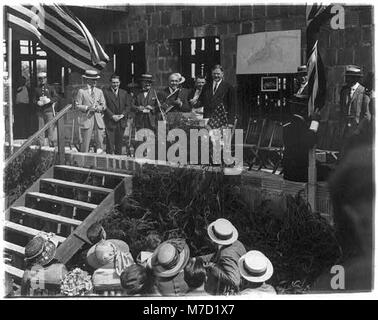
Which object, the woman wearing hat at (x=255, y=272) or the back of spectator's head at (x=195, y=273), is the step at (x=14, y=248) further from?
the woman wearing hat at (x=255, y=272)

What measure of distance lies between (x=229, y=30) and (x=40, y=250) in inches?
110

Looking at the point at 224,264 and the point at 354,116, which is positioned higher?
the point at 354,116

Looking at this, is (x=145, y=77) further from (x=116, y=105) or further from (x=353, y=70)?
(x=353, y=70)

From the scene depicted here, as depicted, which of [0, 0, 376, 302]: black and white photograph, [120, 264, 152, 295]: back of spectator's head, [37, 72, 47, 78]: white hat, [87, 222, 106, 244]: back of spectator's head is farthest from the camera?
[37, 72, 47, 78]: white hat

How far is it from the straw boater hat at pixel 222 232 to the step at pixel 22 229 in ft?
4.76

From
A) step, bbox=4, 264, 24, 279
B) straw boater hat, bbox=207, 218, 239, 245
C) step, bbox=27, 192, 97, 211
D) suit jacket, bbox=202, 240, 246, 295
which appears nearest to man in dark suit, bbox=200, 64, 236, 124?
straw boater hat, bbox=207, 218, 239, 245

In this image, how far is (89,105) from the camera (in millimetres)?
6074

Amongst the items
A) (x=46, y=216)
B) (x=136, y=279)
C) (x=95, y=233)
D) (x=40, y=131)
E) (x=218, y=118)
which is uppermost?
(x=218, y=118)

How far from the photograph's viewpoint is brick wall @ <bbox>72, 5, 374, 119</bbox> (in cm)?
556

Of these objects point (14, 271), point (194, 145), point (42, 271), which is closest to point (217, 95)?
point (194, 145)

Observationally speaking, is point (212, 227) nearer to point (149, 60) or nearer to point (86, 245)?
point (86, 245)

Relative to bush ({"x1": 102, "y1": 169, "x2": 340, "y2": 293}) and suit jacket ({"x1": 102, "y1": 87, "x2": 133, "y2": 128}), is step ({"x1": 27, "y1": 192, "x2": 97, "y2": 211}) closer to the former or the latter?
bush ({"x1": 102, "y1": 169, "x2": 340, "y2": 293})

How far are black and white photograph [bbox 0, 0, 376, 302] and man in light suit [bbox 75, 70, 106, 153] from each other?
14 mm

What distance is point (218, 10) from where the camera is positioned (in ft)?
19.0
